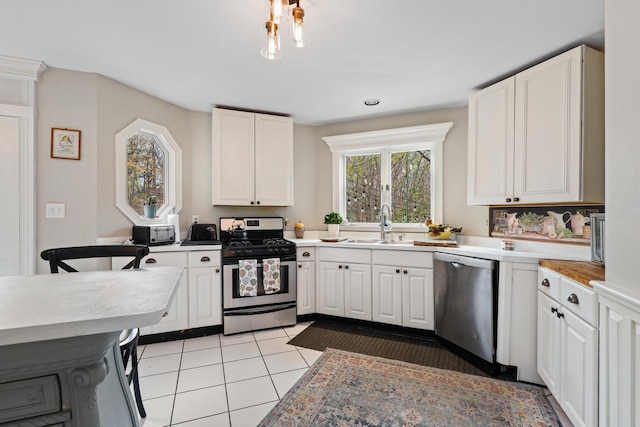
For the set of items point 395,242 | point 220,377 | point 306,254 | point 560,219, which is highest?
point 560,219

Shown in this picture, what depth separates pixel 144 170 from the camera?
318 centimetres

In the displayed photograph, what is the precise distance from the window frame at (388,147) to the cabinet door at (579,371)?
1.85 m

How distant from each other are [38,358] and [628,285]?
1.93 m

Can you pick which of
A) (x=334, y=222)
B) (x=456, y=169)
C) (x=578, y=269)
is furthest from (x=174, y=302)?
(x=456, y=169)

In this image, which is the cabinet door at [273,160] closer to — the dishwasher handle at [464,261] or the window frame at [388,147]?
the window frame at [388,147]

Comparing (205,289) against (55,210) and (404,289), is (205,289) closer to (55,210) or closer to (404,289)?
(55,210)

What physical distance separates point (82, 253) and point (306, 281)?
2.12m

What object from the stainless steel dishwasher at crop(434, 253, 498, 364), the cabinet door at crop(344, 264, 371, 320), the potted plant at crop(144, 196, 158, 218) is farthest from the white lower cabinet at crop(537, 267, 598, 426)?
the potted plant at crop(144, 196, 158, 218)

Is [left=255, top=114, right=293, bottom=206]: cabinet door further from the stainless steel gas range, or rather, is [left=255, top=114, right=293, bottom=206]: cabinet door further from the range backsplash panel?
the range backsplash panel

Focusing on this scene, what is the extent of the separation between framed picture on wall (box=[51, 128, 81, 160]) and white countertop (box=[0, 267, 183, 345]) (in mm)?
1959

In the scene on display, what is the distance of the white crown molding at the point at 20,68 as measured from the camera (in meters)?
2.38

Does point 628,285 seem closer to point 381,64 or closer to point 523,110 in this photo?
point 523,110

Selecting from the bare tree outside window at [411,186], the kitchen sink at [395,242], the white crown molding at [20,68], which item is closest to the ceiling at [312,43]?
the white crown molding at [20,68]

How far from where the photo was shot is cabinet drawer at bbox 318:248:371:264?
3.21m
